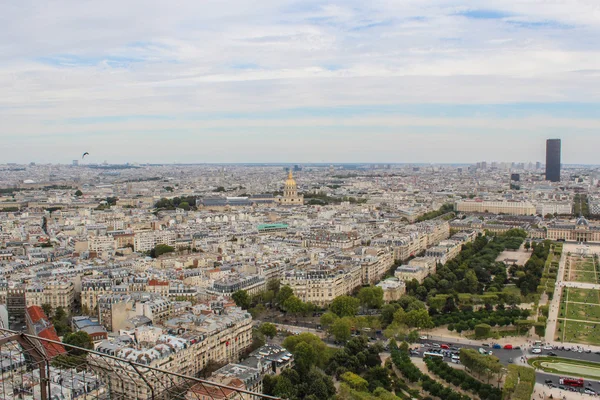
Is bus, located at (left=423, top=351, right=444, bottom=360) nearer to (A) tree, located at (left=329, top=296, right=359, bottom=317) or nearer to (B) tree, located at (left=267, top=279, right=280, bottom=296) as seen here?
(A) tree, located at (left=329, top=296, right=359, bottom=317)

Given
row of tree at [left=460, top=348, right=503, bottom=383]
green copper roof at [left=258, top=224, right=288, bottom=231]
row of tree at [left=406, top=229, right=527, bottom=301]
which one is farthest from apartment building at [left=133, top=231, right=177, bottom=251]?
row of tree at [left=460, top=348, right=503, bottom=383]

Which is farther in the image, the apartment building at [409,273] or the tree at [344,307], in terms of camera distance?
the apartment building at [409,273]

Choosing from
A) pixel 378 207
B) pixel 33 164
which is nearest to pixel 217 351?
pixel 378 207

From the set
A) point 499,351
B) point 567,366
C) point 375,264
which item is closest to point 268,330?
point 499,351

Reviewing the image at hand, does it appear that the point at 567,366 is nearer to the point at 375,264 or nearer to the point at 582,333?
the point at 582,333

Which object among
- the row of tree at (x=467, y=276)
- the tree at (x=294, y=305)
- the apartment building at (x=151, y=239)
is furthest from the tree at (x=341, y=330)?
the apartment building at (x=151, y=239)

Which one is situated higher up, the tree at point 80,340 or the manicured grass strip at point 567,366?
the tree at point 80,340

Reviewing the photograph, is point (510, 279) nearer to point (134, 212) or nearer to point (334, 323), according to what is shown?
point (334, 323)

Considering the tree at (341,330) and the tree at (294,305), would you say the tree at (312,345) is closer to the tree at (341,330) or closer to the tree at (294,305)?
the tree at (341,330)
